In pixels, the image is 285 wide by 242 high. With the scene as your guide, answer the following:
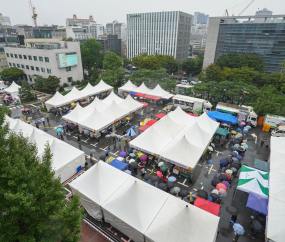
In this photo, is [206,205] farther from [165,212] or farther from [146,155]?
[146,155]

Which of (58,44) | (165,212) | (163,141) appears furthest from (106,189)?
(58,44)

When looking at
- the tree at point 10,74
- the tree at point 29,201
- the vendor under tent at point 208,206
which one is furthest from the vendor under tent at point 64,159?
the tree at point 10,74

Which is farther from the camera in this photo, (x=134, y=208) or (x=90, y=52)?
(x=90, y=52)

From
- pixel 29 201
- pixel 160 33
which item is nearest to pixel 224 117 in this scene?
pixel 29 201

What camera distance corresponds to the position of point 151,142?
51.2ft

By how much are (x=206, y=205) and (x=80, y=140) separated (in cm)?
1402

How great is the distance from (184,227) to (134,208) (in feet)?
8.71

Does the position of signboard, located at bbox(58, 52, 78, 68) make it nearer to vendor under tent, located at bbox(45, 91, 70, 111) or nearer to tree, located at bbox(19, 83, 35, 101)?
tree, located at bbox(19, 83, 35, 101)

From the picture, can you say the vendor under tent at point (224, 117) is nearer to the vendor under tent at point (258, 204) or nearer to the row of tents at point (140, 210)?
the vendor under tent at point (258, 204)

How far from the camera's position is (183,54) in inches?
3263

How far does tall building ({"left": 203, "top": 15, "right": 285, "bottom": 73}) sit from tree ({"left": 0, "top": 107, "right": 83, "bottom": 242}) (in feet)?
201

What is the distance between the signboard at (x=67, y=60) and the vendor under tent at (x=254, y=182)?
37.1 m

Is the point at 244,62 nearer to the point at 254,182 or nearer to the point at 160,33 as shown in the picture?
the point at 254,182

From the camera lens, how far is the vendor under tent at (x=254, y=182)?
11.3 metres
